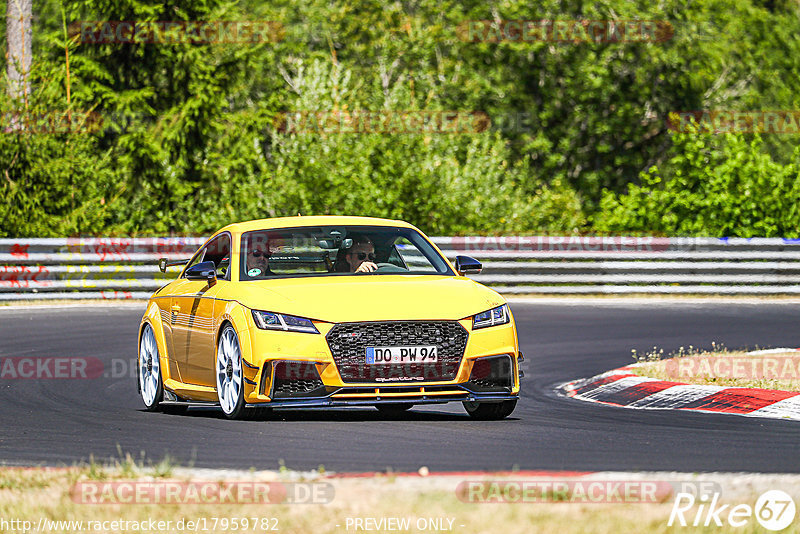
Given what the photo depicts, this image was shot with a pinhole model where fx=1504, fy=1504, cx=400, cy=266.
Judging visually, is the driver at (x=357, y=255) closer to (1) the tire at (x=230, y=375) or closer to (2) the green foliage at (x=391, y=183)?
(1) the tire at (x=230, y=375)

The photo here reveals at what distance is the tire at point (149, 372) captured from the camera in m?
12.0

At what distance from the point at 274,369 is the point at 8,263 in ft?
51.7

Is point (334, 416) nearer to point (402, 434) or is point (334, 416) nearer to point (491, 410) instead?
point (491, 410)

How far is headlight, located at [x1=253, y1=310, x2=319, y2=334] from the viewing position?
9.84m

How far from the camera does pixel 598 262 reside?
25891 mm

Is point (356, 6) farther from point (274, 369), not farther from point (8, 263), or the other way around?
point (274, 369)

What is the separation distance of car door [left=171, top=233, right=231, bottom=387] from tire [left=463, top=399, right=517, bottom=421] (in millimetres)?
1899

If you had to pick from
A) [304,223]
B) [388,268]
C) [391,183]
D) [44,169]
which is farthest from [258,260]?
[391,183]

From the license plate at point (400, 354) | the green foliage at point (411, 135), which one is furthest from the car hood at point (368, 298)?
the green foliage at point (411, 135)

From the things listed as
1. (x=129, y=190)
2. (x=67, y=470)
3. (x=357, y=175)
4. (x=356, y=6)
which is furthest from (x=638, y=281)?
(x=356, y=6)

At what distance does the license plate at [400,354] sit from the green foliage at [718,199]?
63.1 ft

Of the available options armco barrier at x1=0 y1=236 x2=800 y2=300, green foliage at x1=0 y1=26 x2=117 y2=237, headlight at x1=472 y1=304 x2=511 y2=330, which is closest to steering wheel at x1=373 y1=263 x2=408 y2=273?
headlight at x1=472 y1=304 x2=511 y2=330

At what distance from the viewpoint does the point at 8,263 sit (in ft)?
80.6

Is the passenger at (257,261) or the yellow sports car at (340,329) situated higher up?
the passenger at (257,261)
